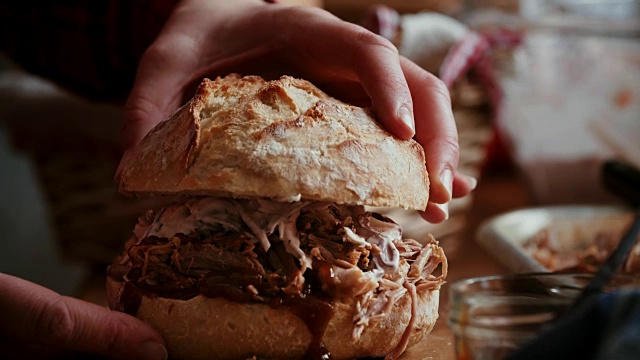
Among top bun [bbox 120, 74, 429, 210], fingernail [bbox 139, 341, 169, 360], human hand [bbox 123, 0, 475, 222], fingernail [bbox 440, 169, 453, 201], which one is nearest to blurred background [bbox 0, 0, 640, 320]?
human hand [bbox 123, 0, 475, 222]

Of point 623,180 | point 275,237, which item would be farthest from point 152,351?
point 623,180

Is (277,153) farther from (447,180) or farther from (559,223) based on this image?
(559,223)

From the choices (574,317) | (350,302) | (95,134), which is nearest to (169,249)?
(350,302)

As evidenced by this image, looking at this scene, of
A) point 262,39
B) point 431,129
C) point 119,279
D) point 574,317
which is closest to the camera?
point 574,317

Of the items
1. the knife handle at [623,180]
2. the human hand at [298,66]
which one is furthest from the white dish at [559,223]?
the human hand at [298,66]

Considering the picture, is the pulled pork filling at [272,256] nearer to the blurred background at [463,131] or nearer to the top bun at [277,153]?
the top bun at [277,153]

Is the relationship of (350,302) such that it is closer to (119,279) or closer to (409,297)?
(409,297)

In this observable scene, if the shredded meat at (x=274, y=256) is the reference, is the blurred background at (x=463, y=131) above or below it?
below
